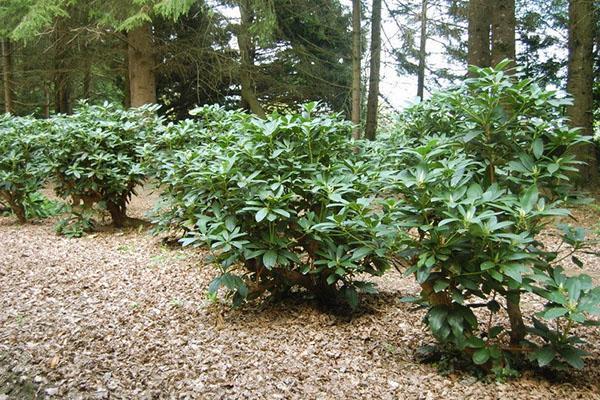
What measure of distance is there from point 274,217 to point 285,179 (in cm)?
27

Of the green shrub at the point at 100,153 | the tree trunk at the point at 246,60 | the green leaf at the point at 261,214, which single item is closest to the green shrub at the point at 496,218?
the green leaf at the point at 261,214

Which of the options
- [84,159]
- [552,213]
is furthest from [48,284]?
[552,213]

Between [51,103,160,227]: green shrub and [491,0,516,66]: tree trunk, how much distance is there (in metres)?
4.39

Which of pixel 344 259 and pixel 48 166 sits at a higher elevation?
pixel 48 166

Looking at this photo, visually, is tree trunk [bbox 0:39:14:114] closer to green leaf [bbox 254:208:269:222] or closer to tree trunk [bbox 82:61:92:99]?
tree trunk [bbox 82:61:92:99]

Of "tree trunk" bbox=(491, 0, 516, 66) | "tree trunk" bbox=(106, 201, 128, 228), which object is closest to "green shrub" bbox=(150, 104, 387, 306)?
"tree trunk" bbox=(106, 201, 128, 228)

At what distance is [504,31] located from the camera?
18.2 ft

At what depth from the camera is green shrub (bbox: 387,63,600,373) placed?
169 centimetres

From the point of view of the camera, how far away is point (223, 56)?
26.9ft

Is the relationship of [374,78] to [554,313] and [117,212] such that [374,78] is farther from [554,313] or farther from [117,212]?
[554,313]

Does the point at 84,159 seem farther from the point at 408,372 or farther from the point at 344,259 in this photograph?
the point at 408,372

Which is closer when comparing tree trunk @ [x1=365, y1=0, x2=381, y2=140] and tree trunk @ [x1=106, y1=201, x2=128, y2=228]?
tree trunk @ [x1=106, y1=201, x2=128, y2=228]

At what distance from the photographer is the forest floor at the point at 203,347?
1.86 m

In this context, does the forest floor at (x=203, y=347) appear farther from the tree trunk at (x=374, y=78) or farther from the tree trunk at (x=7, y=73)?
the tree trunk at (x=7, y=73)
